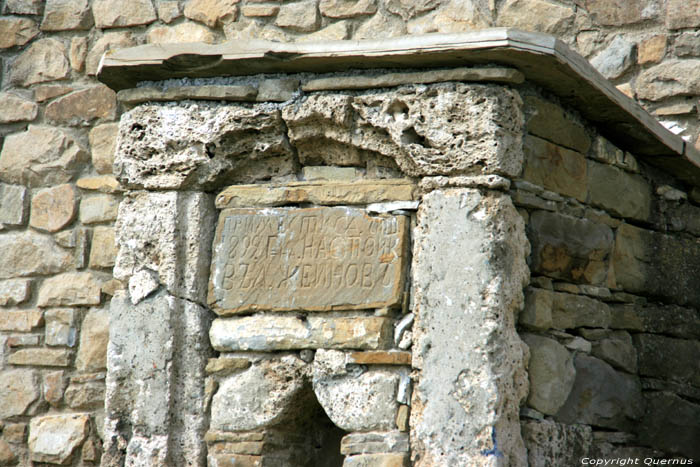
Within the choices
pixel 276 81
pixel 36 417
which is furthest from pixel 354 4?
pixel 36 417

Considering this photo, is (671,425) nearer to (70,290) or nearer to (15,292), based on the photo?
(70,290)

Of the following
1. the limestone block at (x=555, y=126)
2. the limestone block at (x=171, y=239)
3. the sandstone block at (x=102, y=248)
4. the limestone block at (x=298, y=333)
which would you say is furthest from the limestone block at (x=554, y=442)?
the sandstone block at (x=102, y=248)

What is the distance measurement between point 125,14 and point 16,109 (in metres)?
0.74

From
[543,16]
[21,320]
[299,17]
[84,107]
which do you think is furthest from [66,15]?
[543,16]

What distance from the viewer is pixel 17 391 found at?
4.84 meters

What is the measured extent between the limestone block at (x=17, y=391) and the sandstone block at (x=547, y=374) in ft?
8.44

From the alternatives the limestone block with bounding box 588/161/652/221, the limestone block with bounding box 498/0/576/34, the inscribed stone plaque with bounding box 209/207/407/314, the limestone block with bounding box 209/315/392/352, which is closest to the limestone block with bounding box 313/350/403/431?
the limestone block with bounding box 209/315/392/352

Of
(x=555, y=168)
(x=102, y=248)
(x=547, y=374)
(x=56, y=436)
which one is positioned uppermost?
(x=555, y=168)

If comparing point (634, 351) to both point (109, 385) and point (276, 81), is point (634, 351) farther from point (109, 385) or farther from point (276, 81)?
point (109, 385)

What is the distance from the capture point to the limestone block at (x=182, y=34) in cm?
498

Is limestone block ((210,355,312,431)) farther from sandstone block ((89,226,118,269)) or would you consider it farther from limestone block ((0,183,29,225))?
limestone block ((0,183,29,225))

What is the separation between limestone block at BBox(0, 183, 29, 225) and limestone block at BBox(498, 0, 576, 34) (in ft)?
8.33

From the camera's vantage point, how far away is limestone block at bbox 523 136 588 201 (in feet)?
11.3

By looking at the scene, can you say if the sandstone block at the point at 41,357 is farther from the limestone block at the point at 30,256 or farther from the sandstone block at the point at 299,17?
the sandstone block at the point at 299,17
